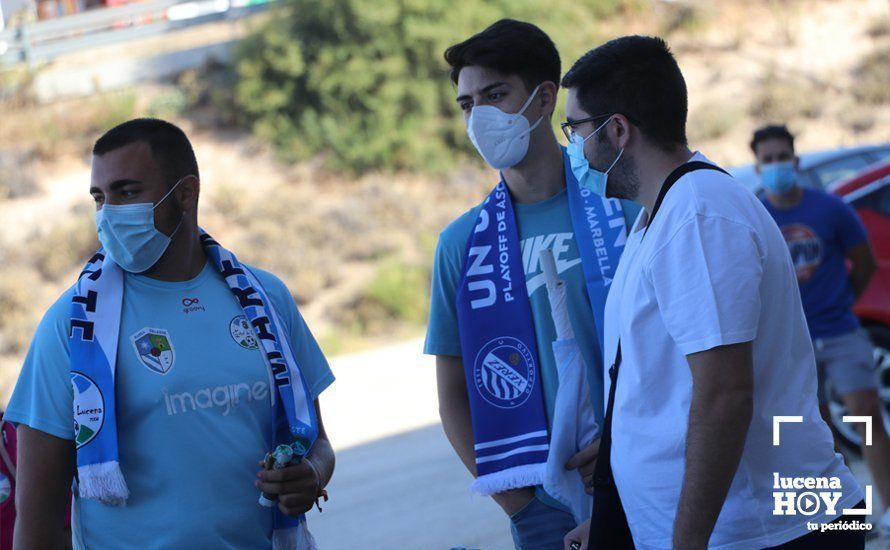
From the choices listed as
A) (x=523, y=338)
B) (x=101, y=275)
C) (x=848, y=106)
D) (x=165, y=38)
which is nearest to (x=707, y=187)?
(x=523, y=338)

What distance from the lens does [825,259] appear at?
699 centimetres

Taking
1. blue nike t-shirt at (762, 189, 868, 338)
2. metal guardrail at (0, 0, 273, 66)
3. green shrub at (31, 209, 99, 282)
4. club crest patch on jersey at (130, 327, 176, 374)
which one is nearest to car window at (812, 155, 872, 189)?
blue nike t-shirt at (762, 189, 868, 338)

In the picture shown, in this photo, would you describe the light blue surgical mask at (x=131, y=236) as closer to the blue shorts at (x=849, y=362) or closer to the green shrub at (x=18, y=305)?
the blue shorts at (x=849, y=362)

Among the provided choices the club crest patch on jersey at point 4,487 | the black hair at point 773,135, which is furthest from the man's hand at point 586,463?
the black hair at point 773,135

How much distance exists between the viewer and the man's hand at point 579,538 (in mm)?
3359

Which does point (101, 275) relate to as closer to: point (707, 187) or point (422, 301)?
point (707, 187)

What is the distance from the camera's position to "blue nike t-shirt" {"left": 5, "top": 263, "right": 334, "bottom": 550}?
129 inches

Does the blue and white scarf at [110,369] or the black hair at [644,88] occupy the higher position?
the black hair at [644,88]

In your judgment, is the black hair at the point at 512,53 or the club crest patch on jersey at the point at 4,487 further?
the black hair at the point at 512,53

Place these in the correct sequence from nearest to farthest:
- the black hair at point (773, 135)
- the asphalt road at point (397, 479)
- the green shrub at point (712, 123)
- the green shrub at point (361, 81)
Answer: the black hair at point (773, 135) < the asphalt road at point (397, 479) < the green shrub at point (361, 81) < the green shrub at point (712, 123)

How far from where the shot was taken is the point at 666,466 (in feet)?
9.66

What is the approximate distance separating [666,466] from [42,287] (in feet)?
65.4

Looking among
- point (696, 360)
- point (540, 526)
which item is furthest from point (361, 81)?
point (696, 360)

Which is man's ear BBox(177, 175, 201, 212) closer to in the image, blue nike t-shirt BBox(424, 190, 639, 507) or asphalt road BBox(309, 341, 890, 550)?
blue nike t-shirt BBox(424, 190, 639, 507)
